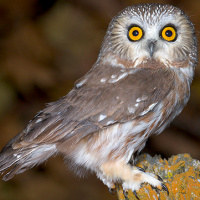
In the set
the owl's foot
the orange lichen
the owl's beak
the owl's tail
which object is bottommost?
the owl's tail

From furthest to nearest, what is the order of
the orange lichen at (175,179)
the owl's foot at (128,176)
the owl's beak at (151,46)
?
the owl's beak at (151,46) → the owl's foot at (128,176) → the orange lichen at (175,179)

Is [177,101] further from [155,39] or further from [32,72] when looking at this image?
[32,72]

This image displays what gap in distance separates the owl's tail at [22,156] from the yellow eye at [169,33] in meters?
0.96

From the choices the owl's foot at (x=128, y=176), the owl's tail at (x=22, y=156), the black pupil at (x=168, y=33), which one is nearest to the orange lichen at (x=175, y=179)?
the owl's foot at (x=128, y=176)

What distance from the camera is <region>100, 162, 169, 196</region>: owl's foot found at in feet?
8.29

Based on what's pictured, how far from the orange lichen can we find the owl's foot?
30mm

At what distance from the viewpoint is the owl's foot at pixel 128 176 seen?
8.29 feet

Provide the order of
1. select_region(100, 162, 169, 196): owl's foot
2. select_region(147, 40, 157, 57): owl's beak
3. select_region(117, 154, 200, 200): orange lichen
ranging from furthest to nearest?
select_region(147, 40, 157, 57): owl's beak → select_region(100, 162, 169, 196): owl's foot → select_region(117, 154, 200, 200): orange lichen

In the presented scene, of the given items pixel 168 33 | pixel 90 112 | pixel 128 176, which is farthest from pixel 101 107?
pixel 168 33

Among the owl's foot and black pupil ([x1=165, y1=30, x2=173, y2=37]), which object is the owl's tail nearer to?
the owl's foot

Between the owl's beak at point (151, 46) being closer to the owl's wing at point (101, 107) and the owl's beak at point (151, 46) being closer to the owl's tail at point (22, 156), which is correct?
the owl's wing at point (101, 107)

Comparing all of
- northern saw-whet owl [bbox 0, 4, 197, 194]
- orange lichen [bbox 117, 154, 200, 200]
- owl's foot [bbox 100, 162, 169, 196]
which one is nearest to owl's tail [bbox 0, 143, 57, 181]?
northern saw-whet owl [bbox 0, 4, 197, 194]

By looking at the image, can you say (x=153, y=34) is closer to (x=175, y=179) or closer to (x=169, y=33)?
(x=169, y=33)

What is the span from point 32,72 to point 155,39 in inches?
52.6
